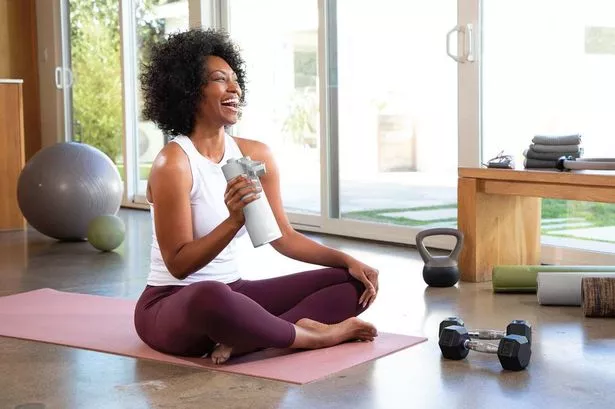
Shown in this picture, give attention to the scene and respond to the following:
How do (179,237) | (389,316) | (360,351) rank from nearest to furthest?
(179,237)
(360,351)
(389,316)

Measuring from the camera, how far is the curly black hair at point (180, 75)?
10.0ft

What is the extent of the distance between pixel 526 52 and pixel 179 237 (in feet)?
8.43

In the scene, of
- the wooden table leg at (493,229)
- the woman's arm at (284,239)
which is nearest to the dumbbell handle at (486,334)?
the woman's arm at (284,239)

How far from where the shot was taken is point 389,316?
376 centimetres

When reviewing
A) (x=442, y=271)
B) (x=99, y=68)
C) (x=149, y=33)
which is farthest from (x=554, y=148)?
(x=99, y=68)

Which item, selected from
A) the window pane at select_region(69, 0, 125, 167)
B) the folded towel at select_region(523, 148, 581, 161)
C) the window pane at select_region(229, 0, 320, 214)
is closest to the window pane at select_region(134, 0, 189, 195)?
the window pane at select_region(69, 0, 125, 167)

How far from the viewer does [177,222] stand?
2.90m

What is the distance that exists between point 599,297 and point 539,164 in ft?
2.93

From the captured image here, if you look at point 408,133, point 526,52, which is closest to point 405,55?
point 408,133

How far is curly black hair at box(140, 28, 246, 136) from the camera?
3062 millimetres

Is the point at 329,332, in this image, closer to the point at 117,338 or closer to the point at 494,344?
the point at 494,344

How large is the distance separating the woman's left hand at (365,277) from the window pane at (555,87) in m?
1.50

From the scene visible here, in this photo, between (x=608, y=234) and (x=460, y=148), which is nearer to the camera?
(x=608, y=234)

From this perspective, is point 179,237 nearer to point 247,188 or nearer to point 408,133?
point 247,188
